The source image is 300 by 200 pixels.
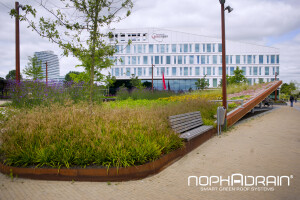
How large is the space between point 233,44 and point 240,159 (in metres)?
49.6

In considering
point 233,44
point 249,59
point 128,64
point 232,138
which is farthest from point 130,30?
point 232,138

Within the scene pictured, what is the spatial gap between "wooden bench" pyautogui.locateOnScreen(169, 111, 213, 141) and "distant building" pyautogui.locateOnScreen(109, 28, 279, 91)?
41.7 m

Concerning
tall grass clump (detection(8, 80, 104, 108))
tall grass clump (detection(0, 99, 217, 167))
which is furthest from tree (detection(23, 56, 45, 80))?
tall grass clump (detection(0, 99, 217, 167))

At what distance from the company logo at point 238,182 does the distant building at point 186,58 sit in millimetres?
45732

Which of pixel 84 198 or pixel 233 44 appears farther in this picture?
pixel 233 44

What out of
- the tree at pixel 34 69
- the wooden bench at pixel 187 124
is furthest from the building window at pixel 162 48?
the wooden bench at pixel 187 124

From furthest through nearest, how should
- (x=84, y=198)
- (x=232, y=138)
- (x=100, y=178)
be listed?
(x=232, y=138) → (x=100, y=178) → (x=84, y=198)

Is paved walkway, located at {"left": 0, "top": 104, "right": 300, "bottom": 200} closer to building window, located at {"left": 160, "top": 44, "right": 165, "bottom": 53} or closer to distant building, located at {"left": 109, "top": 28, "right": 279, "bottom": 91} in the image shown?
distant building, located at {"left": 109, "top": 28, "right": 279, "bottom": 91}

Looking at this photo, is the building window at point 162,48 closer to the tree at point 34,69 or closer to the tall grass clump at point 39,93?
the tree at point 34,69

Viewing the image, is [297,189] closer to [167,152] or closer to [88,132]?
[167,152]

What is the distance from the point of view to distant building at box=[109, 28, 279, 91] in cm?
4972

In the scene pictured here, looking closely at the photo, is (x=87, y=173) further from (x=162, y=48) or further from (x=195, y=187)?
(x=162, y=48)

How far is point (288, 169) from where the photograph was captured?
481cm

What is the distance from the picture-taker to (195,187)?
4.01m
